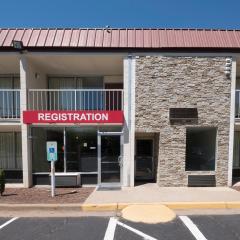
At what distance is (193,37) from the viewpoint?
12375 mm

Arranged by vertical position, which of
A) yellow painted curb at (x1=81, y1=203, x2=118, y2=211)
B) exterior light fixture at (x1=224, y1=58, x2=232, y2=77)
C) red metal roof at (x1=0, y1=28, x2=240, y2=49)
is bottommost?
yellow painted curb at (x1=81, y1=203, x2=118, y2=211)

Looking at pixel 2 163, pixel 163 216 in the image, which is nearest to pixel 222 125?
pixel 163 216

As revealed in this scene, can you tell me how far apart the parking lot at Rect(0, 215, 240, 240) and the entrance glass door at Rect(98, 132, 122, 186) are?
4108 mm

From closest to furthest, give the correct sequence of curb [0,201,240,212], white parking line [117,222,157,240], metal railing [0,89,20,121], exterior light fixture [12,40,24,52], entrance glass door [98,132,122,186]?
white parking line [117,222,157,240], curb [0,201,240,212], exterior light fixture [12,40,24,52], entrance glass door [98,132,122,186], metal railing [0,89,20,121]

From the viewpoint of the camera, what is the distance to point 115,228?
7.45 metres

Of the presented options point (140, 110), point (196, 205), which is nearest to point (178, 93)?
point (140, 110)

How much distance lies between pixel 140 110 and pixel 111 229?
581 centimetres

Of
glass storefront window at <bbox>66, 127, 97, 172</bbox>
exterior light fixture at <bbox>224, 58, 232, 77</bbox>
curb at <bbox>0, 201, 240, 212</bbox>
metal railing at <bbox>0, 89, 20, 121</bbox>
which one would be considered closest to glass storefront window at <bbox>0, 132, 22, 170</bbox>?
metal railing at <bbox>0, 89, 20, 121</bbox>

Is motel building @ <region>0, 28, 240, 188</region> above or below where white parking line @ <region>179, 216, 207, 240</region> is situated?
above

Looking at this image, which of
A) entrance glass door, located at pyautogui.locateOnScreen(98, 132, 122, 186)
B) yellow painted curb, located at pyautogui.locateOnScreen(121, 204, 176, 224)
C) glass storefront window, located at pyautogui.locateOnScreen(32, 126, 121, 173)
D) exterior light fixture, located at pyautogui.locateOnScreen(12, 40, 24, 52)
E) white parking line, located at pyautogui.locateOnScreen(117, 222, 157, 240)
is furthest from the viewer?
glass storefront window, located at pyautogui.locateOnScreen(32, 126, 121, 173)

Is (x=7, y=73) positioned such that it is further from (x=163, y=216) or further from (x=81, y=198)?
(x=163, y=216)

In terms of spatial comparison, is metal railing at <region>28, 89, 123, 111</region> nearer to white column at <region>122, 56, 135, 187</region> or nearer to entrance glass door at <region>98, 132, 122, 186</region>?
white column at <region>122, 56, 135, 187</region>

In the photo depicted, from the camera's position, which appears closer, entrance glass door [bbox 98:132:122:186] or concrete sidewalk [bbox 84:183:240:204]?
concrete sidewalk [bbox 84:183:240:204]

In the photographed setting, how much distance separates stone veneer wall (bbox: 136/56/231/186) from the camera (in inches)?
470
